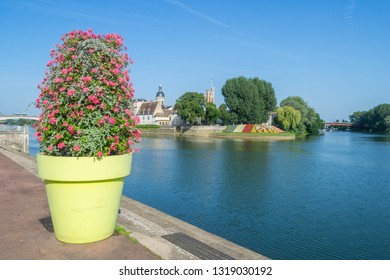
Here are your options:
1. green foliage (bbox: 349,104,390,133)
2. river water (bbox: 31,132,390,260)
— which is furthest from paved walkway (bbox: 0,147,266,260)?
green foliage (bbox: 349,104,390,133)

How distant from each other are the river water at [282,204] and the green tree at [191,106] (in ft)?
154

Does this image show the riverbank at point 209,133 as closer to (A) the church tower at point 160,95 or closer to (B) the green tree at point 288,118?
(B) the green tree at point 288,118

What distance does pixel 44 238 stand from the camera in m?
4.86

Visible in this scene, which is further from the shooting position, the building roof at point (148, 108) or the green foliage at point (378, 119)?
the building roof at point (148, 108)

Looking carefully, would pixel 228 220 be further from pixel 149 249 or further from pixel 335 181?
pixel 335 181

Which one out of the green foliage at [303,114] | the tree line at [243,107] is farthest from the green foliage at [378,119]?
the tree line at [243,107]

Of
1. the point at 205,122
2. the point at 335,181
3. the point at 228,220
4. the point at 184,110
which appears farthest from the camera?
the point at 205,122

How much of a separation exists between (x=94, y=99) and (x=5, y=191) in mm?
5624

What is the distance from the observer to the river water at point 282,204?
8789 millimetres

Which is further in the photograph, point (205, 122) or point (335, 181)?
point (205, 122)

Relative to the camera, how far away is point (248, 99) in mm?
69250

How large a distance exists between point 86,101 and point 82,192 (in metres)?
1.22

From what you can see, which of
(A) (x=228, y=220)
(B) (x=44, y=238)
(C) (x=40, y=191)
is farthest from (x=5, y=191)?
(A) (x=228, y=220)

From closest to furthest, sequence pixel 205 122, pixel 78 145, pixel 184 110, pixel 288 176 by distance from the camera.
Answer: pixel 78 145 → pixel 288 176 → pixel 184 110 → pixel 205 122
